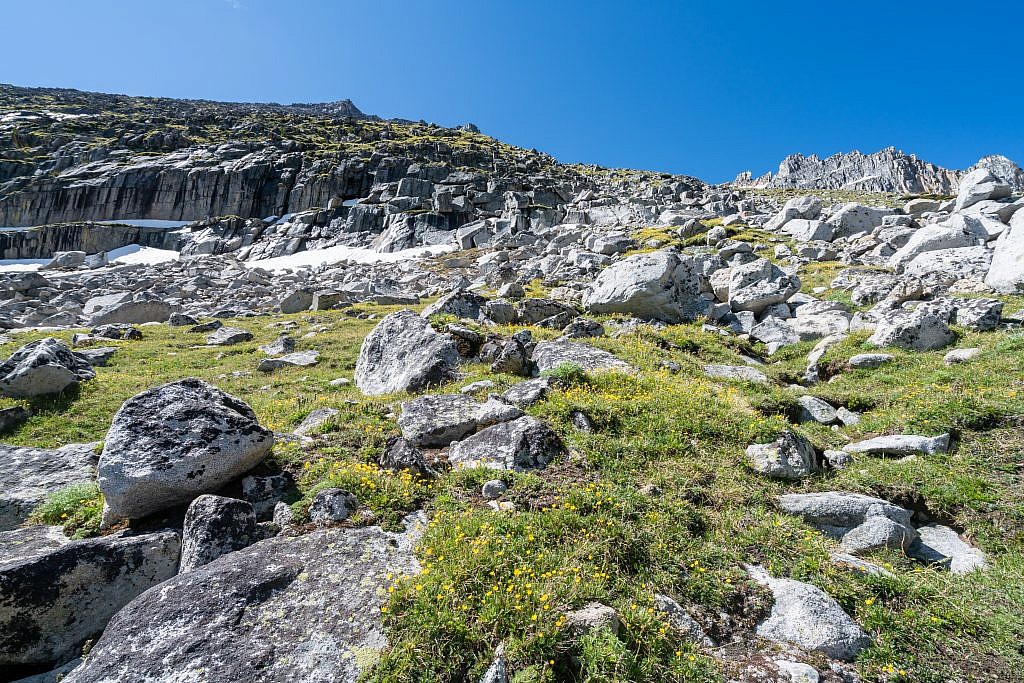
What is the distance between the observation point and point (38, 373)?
1335 cm

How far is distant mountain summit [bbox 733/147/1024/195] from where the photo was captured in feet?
530

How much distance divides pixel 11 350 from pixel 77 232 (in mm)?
99676

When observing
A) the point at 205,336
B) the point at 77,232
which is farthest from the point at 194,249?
the point at 205,336

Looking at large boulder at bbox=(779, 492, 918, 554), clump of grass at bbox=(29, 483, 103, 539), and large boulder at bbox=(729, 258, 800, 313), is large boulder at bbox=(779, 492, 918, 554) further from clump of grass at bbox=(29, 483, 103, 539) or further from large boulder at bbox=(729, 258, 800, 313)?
large boulder at bbox=(729, 258, 800, 313)

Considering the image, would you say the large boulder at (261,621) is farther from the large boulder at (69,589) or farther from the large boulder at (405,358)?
the large boulder at (405,358)

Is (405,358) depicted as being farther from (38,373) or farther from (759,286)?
(759,286)

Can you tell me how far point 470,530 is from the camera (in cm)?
625

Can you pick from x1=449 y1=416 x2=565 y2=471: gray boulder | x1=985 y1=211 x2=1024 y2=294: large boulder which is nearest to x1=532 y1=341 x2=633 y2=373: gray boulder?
x1=449 y1=416 x2=565 y2=471: gray boulder

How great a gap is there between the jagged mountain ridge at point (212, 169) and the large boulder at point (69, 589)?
277 feet

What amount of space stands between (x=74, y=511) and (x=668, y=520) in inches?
389

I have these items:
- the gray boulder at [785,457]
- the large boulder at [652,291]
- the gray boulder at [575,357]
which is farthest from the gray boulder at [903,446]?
the large boulder at [652,291]

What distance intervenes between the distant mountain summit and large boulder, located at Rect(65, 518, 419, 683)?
18244 cm

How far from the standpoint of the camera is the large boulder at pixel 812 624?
5125 mm

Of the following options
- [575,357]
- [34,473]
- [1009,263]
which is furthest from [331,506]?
[1009,263]
